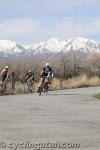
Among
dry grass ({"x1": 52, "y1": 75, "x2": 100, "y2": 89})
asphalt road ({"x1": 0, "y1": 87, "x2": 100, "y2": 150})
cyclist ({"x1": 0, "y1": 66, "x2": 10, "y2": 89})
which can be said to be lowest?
dry grass ({"x1": 52, "y1": 75, "x2": 100, "y2": 89})

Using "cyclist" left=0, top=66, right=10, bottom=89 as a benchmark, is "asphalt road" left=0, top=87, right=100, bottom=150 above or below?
below

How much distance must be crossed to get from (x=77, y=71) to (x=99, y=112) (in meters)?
27.6

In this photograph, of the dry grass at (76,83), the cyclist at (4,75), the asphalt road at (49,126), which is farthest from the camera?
→ the dry grass at (76,83)

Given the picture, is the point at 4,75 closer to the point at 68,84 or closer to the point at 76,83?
the point at 68,84

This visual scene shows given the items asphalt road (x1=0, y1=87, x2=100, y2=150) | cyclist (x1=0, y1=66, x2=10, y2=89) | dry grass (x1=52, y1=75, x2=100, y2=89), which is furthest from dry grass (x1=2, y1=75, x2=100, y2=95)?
asphalt road (x1=0, y1=87, x2=100, y2=150)

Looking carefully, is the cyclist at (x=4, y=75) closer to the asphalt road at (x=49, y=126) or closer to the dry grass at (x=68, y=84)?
the dry grass at (x=68, y=84)

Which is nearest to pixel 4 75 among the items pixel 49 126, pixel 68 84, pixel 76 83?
pixel 68 84

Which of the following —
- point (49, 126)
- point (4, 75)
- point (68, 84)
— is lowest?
point (68, 84)

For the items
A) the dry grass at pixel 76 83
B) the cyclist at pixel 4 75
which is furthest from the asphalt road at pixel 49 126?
the dry grass at pixel 76 83

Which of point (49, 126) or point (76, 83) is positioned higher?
point (49, 126)

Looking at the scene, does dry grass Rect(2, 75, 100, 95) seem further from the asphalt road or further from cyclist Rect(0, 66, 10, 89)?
the asphalt road

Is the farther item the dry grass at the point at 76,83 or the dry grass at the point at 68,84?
the dry grass at the point at 76,83

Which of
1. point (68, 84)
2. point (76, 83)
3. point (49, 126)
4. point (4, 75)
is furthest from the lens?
point (76, 83)

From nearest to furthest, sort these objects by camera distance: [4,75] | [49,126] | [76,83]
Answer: [49,126], [4,75], [76,83]
